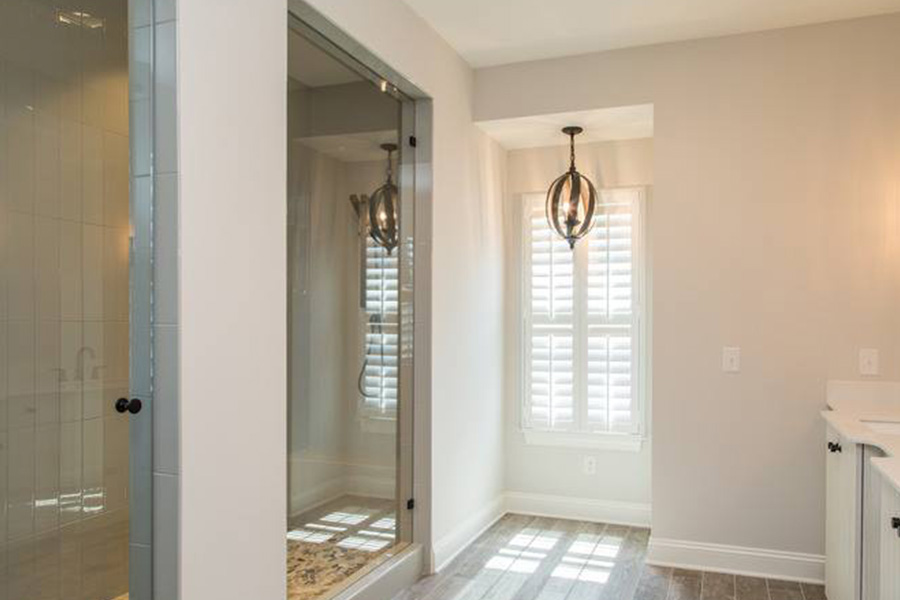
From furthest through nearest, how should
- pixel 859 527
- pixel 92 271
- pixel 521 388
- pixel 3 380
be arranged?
pixel 521 388
pixel 859 527
pixel 92 271
pixel 3 380

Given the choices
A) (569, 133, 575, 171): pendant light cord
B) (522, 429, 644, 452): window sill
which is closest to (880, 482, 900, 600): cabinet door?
(522, 429, 644, 452): window sill

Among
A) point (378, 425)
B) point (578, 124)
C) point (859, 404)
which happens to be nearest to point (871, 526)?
point (859, 404)

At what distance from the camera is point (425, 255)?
3588mm

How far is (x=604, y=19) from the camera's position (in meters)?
3.49

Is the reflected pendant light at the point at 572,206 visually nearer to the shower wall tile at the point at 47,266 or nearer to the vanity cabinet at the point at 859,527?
the vanity cabinet at the point at 859,527

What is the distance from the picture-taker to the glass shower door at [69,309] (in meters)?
1.78

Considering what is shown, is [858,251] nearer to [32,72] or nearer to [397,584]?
[397,584]

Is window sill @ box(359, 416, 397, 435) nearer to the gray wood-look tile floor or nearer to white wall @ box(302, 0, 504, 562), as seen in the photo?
white wall @ box(302, 0, 504, 562)

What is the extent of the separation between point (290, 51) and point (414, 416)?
1785mm

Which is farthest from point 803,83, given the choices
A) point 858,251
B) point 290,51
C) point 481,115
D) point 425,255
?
point 290,51

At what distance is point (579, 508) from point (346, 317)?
7.47 ft

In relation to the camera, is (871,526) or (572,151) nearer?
(871,526)

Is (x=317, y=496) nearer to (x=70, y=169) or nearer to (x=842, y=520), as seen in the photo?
(x=70, y=169)

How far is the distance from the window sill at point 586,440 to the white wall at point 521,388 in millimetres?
34
